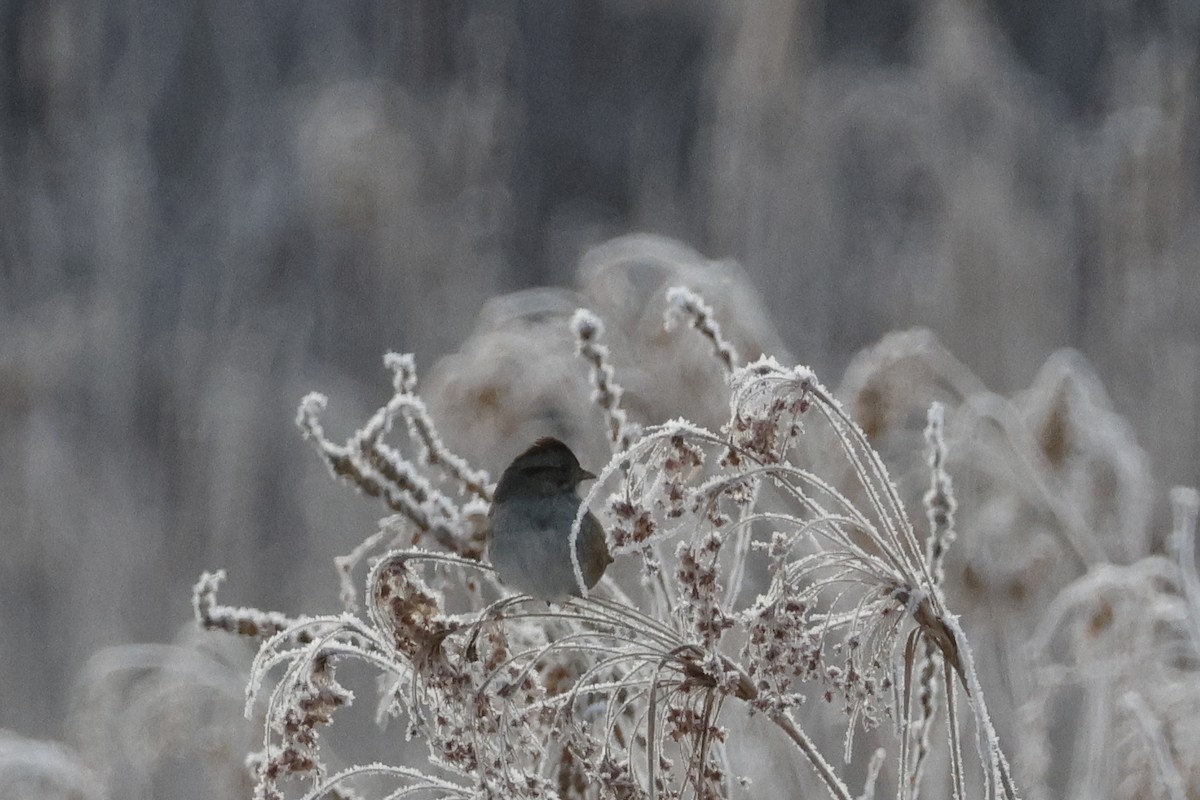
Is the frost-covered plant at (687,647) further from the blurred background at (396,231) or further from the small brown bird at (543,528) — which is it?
the blurred background at (396,231)

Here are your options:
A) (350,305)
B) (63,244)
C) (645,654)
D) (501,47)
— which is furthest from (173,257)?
(645,654)

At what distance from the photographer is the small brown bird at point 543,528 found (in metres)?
2.17

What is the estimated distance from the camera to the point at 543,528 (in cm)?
222

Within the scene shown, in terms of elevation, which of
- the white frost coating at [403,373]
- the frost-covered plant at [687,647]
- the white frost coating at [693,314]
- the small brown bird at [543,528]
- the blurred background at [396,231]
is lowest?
the frost-covered plant at [687,647]

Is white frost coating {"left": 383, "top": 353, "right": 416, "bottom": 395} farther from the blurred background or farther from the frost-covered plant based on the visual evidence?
the blurred background

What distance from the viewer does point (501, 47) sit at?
773cm

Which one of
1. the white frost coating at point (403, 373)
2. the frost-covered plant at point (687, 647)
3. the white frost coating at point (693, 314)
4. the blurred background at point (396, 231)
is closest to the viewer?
the frost-covered plant at point (687, 647)

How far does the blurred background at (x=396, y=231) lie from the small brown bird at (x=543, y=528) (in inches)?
113

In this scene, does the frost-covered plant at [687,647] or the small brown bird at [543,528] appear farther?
the small brown bird at [543,528]

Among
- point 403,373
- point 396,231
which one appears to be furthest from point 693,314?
point 396,231

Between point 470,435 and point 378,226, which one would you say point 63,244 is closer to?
point 378,226

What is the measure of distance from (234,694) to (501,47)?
16.0ft

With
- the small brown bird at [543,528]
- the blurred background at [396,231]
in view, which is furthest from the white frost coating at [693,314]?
the blurred background at [396,231]

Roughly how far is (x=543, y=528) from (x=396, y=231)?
4442 mm
